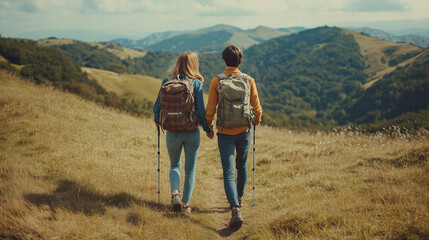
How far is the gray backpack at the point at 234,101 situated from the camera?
158 inches

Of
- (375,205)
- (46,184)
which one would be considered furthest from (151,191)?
(375,205)

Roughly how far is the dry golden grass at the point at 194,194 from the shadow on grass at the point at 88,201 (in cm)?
2

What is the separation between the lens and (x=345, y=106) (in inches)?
7126

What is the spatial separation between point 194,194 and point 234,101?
2470 mm

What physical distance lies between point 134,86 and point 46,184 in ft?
309

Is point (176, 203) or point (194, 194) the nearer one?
point (176, 203)

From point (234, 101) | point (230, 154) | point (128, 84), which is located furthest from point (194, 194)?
point (128, 84)

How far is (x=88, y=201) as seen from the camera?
4070 mm

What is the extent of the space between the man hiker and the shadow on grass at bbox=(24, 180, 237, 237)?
2.62ft

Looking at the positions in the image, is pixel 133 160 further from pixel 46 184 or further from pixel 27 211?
pixel 27 211

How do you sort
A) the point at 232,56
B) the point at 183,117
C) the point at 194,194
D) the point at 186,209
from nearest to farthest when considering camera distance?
the point at 183,117 → the point at 232,56 → the point at 186,209 → the point at 194,194

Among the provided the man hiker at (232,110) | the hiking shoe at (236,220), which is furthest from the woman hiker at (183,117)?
the hiking shoe at (236,220)

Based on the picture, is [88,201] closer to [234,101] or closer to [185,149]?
[185,149]

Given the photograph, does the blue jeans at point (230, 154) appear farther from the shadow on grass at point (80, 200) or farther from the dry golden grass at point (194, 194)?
the shadow on grass at point (80, 200)
